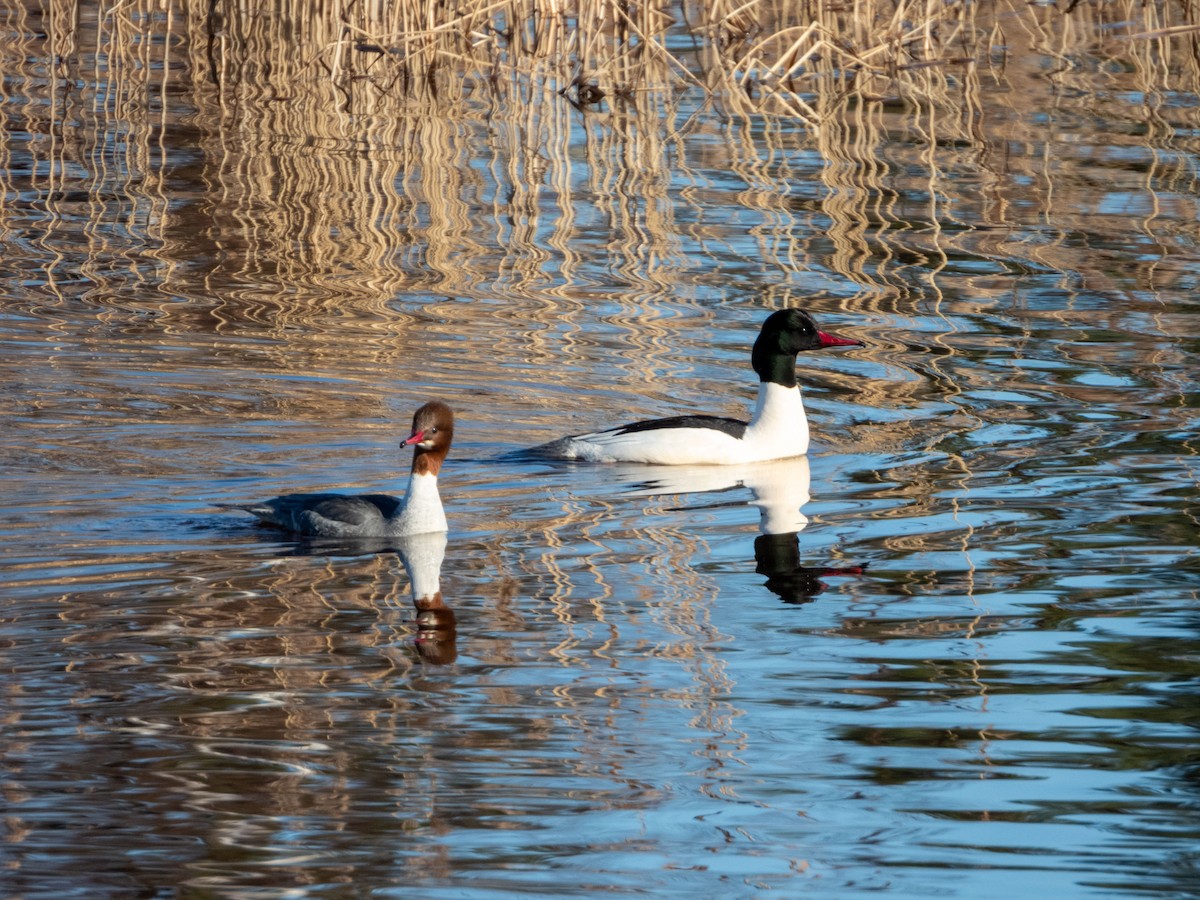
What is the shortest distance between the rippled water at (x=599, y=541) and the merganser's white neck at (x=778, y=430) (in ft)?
0.77

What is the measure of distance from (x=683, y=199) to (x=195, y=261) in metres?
4.13

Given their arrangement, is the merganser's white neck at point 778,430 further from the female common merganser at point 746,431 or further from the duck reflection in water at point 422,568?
the duck reflection in water at point 422,568

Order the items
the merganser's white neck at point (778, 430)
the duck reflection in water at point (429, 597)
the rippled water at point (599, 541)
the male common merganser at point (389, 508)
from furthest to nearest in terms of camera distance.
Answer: the merganser's white neck at point (778, 430) < the male common merganser at point (389, 508) < the duck reflection in water at point (429, 597) < the rippled water at point (599, 541)

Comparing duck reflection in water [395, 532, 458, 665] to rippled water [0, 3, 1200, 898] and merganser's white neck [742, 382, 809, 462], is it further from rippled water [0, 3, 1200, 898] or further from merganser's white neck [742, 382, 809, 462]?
merganser's white neck [742, 382, 809, 462]

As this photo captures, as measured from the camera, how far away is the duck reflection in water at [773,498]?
745 cm

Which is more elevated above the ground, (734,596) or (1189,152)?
(1189,152)

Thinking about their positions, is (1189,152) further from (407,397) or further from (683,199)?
(407,397)

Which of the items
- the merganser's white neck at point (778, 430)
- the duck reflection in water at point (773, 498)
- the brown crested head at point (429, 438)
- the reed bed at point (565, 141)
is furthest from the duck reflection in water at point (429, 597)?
the reed bed at point (565, 141)

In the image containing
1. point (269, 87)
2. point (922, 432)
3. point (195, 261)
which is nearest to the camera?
point (922, 432)

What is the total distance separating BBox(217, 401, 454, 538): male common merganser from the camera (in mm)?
7984

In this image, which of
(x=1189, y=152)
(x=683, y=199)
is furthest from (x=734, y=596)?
(x=1189, y=152)

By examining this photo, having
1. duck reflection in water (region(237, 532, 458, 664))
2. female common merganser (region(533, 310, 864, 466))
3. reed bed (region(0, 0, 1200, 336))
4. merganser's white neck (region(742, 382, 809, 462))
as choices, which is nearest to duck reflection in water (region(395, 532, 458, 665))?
duck reflection in water (region(237, 532, 458, 664))

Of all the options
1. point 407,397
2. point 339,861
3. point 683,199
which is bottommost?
point 339,861

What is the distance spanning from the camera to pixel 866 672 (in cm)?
626
